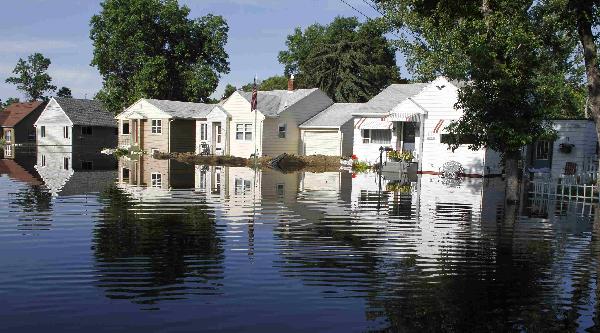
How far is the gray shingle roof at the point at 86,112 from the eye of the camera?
211 feet

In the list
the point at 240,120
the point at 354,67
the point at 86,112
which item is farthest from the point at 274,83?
the point at 240,120

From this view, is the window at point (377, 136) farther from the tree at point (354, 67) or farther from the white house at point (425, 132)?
the tree at point (354, 67)

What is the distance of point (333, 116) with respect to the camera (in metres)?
44.9

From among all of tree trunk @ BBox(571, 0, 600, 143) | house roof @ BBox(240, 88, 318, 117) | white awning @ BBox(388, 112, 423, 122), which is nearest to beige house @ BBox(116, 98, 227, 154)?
house roof @ BBox(240, 88, 318, 117)

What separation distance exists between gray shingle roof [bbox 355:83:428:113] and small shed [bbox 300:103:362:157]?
2.13 m

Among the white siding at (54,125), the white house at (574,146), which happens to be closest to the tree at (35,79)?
the white siding at (54,125)

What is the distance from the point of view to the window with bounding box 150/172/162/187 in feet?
80.4

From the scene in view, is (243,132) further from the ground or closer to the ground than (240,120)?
closer to the ground

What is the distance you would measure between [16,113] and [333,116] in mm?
52928

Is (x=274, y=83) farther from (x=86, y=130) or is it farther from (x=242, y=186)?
(x=242, y=186)

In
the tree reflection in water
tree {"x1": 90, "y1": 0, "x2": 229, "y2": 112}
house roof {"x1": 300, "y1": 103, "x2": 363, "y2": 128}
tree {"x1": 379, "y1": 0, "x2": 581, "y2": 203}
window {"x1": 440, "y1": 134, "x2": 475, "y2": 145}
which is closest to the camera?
the tree reflection in water

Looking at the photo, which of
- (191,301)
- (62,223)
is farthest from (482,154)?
(191,301)

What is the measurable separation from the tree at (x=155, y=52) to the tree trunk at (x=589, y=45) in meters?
48.1

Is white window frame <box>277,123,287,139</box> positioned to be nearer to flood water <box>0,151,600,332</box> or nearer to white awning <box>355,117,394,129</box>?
white awning <box>355,117,394,129</box>
